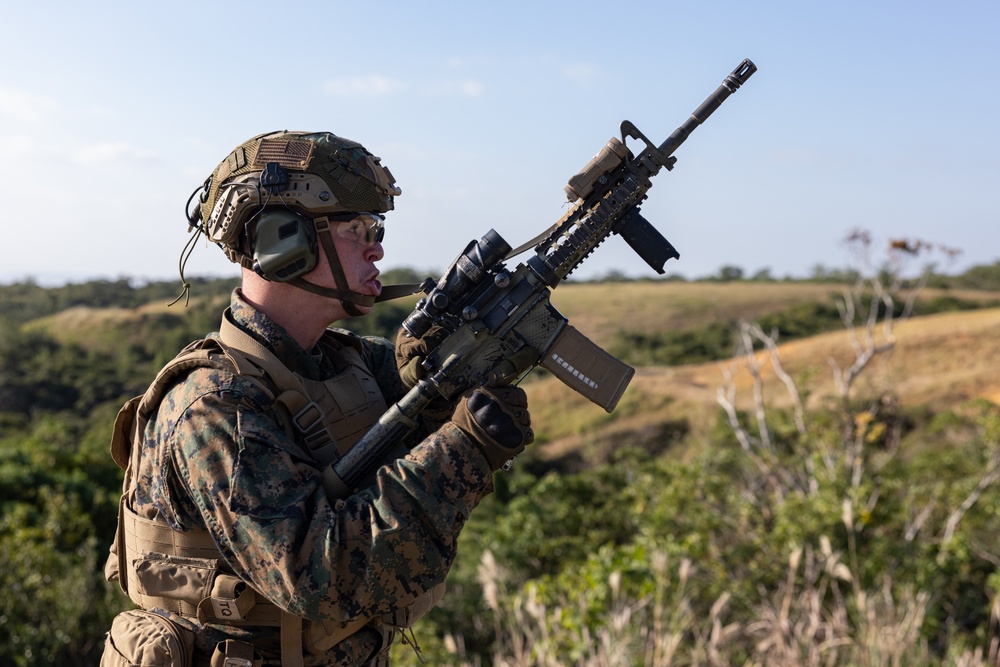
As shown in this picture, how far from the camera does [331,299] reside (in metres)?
2.88

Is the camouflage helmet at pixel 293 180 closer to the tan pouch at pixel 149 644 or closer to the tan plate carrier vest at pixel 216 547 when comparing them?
the tan plate carrier vest at pixel 216 547

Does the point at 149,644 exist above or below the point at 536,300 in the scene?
below

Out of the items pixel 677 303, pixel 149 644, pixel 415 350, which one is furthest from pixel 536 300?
pixel 677 303

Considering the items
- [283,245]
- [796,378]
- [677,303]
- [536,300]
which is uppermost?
[677,303]

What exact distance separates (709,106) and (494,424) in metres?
1.37

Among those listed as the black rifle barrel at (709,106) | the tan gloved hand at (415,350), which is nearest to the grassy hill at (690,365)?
the black rifle barrel at (709,106)

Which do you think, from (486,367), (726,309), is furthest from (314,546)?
(726,309)

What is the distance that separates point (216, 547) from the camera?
256 cm

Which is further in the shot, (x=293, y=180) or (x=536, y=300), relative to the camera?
(x=536, y=300)

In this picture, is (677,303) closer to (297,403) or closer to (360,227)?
(360,227)

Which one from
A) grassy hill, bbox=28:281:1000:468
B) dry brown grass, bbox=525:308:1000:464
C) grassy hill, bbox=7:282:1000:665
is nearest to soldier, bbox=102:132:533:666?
grassy hill, bbox=7:282:1000:665

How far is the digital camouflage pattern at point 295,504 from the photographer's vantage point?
2324 millimetres

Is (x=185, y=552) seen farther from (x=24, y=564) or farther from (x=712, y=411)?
(x=712, y=411)

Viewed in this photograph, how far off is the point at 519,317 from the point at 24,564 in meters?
7.56
